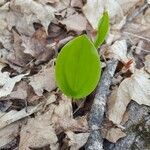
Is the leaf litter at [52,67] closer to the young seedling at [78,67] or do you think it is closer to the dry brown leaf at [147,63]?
the dry brown leaf at [147,63]

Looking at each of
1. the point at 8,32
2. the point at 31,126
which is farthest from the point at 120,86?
the point at 8,32

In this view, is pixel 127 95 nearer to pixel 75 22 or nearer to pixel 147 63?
pixel 147 63

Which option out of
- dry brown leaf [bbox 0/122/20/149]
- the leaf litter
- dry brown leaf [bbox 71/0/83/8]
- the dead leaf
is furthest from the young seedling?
dry brown leaf [bbox 71/0/83/8]

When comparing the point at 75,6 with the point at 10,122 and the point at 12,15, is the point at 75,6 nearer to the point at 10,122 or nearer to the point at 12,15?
the point at 12,15

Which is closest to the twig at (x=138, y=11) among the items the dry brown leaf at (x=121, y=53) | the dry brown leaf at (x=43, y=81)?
the dry brown leaf at (x=121, y=53)

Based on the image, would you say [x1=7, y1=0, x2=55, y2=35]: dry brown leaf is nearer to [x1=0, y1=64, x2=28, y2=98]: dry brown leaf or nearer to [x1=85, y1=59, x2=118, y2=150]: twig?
[x1=0, y1=64, x2=28, y2=98]: dry brown leaf
